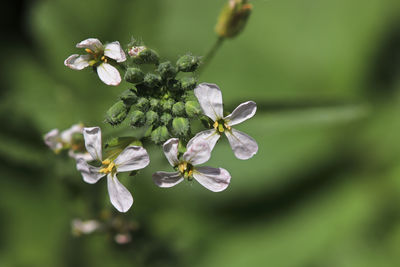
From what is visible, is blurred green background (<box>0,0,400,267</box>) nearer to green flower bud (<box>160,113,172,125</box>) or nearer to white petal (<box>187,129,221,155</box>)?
green flower bud (<box>160,113,172,125</box>)

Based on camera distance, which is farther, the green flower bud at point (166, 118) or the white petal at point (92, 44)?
the green flower bud at point (166, 118)

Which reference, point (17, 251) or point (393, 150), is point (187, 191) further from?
point (393, 150)

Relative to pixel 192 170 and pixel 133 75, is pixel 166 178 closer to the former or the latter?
pixel 192 170

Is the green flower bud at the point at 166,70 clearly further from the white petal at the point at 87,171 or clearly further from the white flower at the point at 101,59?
the white petal at the point at 87,171

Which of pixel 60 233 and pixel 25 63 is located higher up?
pixel 25 63

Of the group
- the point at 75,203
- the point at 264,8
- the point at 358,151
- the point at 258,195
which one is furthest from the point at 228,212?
the point at 264,8

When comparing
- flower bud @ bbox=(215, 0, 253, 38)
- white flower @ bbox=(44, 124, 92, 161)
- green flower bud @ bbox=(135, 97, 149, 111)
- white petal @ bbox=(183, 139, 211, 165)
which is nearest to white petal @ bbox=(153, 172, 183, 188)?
white petal @ bbox=(183, 139, 211, 165)

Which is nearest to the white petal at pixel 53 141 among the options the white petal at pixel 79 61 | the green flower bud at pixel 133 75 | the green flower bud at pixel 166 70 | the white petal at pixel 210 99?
the white petal at pixel 79 61
